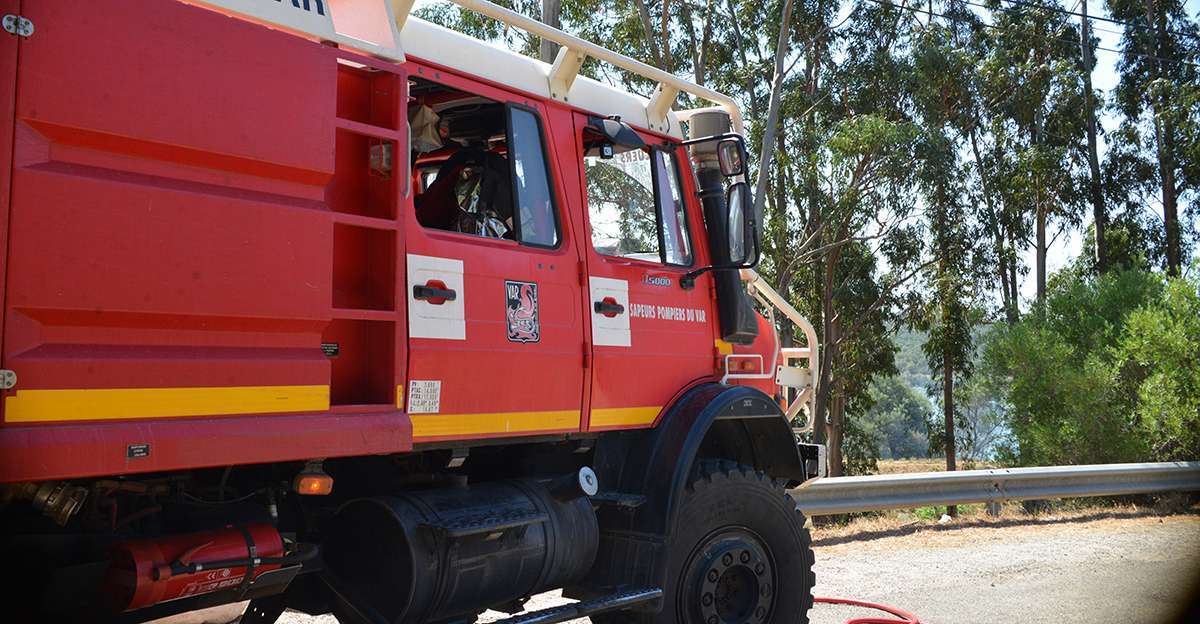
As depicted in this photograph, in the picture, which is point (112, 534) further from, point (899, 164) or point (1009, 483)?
point (899, 164)

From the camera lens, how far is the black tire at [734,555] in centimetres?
487

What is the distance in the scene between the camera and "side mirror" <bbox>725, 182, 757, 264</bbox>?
Result: 5246 mm

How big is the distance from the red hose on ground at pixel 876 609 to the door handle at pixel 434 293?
11.1 ft

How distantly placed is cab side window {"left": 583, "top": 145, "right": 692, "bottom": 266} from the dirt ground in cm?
224

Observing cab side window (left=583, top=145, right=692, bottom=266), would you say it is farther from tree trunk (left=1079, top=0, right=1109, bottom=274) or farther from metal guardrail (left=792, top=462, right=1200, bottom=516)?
tree trunk (left=1079, top=0, right=1109, bottom=274)

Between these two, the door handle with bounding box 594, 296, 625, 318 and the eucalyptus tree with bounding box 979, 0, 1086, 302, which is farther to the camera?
the eucalyptus tree with bounding box 979, 0, 1086, 302

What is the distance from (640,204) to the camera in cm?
530

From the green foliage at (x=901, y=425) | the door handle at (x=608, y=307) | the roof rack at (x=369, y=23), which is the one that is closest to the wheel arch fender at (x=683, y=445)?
the door handle at (x=608, y=307)

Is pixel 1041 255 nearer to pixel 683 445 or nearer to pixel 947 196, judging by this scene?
pixel 947 196

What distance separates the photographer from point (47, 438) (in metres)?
2.71

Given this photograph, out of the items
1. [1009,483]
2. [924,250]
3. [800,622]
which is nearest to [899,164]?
[924,250]

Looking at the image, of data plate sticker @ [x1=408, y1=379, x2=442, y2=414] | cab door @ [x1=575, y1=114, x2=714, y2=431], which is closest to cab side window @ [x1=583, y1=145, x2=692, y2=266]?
cab door @ [x1=575, y1=114, x2=714, y2=431]

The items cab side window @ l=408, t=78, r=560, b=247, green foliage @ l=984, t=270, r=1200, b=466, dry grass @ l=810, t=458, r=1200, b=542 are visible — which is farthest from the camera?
green foliage @ l=984, t=270, r=1200, b=466

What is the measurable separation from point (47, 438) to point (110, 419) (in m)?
0.19
